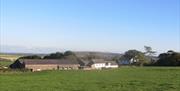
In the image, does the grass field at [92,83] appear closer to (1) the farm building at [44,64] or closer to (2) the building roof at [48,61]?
(1) the farm building at [44,64]

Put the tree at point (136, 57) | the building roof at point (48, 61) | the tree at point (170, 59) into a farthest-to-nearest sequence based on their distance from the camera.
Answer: the tree at point (136, 57) → the tree at point (170, 59) → the building roof at point (48, 61)

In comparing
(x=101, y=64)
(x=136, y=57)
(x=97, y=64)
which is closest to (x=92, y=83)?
(x=97, y=64)

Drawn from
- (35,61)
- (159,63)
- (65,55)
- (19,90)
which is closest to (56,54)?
(65,55)

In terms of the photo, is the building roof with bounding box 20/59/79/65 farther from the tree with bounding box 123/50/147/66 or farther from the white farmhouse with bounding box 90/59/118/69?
the tree with bounding box 123/50/147/66

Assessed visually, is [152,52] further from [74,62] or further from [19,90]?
[19,90]

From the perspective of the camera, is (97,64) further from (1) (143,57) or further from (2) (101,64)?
(1) (143,57)

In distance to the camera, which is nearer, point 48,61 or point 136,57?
point 48,61

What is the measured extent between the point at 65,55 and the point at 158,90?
128759mm

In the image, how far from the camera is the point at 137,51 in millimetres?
160000

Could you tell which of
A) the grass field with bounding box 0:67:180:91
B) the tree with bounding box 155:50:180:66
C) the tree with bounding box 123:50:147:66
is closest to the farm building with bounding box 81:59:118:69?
the tree with bounding box 123:50:147:66

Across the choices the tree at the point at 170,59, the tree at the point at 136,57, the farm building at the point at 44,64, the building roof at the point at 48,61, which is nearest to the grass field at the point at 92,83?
the farm building at the point at 44,64

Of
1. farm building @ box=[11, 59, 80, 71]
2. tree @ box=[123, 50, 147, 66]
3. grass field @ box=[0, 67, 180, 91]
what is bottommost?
grass field @ box=[0, 67, 180, 91]

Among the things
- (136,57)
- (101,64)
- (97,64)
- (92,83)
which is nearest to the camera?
(92,83)

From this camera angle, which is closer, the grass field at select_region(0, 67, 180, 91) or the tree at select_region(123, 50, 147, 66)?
the grass field at select_region(0, 67, 180, 91)
